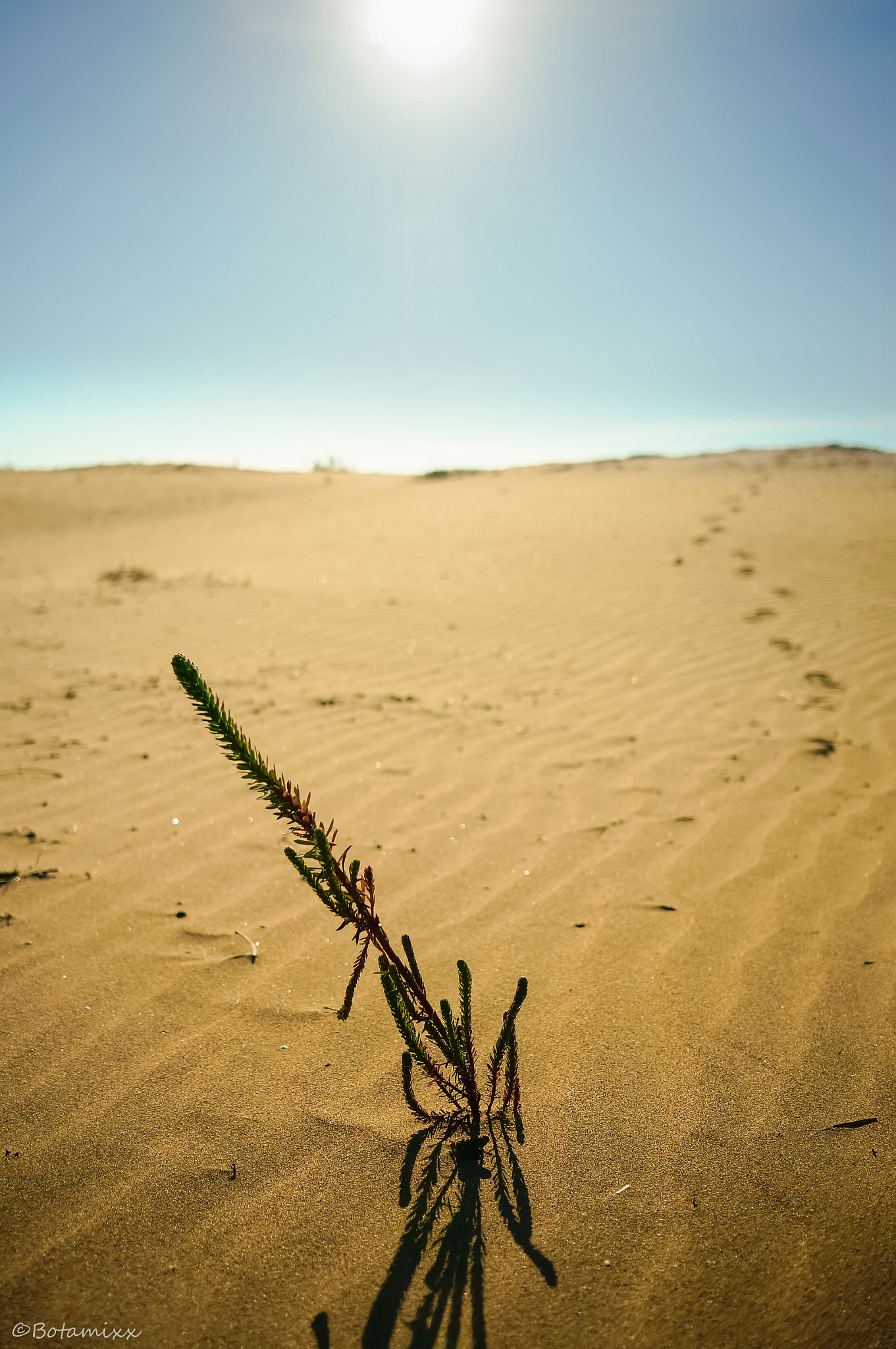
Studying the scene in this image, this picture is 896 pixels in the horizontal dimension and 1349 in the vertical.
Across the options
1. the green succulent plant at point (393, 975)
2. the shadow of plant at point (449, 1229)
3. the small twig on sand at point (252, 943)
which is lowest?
the shadow of plant at point (449, 1229)

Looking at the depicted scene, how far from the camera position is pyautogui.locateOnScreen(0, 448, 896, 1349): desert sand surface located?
3.93 ft

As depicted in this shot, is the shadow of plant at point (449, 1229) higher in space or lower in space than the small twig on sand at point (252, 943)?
lower

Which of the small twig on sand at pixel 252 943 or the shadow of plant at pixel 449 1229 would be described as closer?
the shadow of plant at pixel 449 1229

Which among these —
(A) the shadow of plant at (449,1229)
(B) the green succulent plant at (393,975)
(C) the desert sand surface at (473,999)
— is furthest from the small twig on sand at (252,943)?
(A) the shadow of plant at (449,1229)

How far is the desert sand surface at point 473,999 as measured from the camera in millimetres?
1197

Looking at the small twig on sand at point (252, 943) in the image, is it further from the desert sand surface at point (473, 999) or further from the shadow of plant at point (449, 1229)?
the shadow of plant at point (449, 1229)

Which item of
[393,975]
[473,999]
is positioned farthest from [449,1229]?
[473,999]

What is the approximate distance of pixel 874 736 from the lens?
147 inches

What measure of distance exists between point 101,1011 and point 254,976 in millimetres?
386

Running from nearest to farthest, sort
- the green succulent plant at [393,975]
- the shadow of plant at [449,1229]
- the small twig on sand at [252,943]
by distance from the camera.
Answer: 1. the green succulent plant at [393,975]
2. the shadow of plant at [449,1229]
3. the small twig on sand at [252,943]

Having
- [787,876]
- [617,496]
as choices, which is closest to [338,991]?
[787,876]

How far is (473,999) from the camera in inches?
73.3

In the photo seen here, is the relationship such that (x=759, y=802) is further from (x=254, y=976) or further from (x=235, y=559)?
(x=235, y=559)

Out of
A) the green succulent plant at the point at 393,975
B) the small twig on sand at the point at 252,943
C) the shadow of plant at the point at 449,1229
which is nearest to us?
the green succulent plant at the point at 393,975
